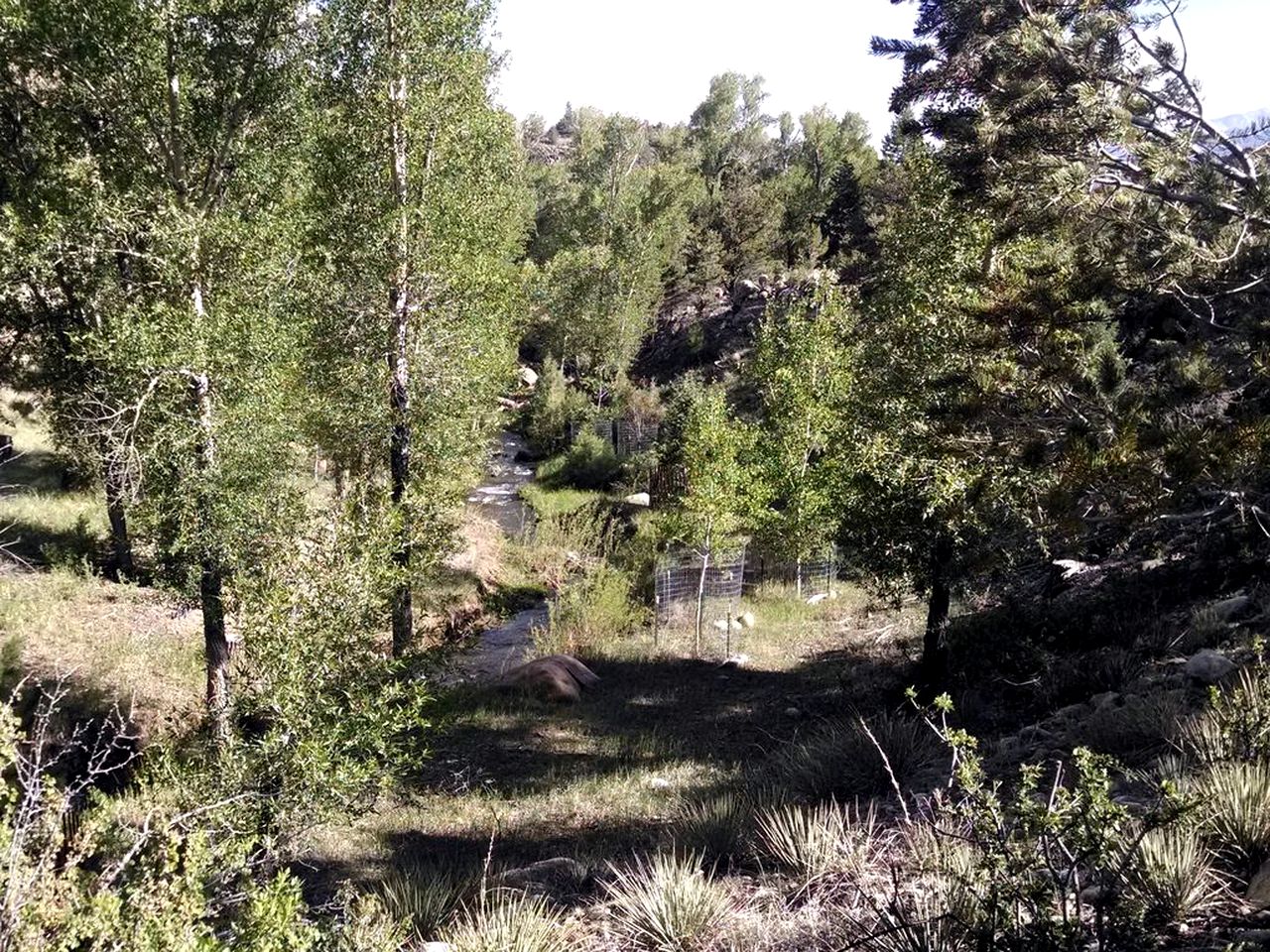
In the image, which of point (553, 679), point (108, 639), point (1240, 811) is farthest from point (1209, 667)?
point (108, 639)

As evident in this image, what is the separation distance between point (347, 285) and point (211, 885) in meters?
9.42

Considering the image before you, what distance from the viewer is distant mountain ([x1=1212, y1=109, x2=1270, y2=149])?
5.75 meters

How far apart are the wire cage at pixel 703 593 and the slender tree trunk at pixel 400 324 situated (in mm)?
6603

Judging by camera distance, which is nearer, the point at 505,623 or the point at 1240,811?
the point at 1240,811

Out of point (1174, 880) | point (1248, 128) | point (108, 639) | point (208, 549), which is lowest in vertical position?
point (108, 639)

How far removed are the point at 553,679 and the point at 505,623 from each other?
19.7 feet

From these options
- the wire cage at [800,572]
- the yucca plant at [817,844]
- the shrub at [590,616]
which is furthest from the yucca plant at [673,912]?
the wire cage at [800,572]

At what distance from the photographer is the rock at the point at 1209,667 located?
7033 millimetres

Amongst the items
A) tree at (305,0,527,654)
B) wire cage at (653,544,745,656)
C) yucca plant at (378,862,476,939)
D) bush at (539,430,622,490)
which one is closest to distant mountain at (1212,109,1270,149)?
yucca plant at (378,862,476,939)

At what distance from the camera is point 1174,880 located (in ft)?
12.4

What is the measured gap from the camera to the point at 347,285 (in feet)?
41.4

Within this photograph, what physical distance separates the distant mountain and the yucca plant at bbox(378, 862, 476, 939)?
812 centimetres

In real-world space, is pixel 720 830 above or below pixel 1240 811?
below

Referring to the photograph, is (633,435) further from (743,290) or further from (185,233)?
(185,233)
